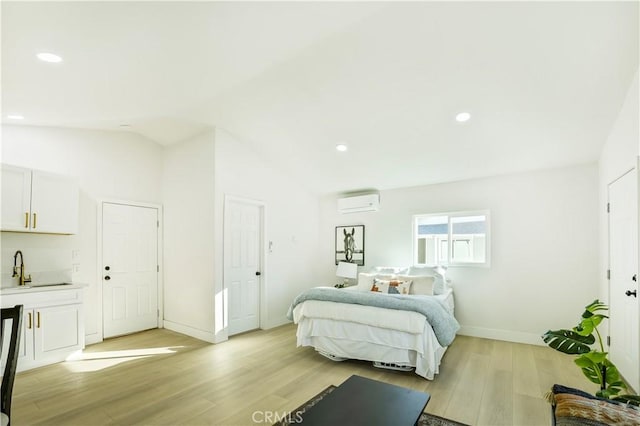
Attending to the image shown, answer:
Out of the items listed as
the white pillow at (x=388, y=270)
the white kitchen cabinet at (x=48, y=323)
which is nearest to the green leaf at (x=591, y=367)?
the white pillow at (x=388, y=270)

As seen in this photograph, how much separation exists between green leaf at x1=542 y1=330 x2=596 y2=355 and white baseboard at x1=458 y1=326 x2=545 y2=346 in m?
2.32

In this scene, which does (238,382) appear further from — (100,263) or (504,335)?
(504,335)

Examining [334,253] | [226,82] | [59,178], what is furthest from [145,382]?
[334,253]

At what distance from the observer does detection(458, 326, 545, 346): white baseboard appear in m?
4.24

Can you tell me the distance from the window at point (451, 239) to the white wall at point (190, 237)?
329 centimetres

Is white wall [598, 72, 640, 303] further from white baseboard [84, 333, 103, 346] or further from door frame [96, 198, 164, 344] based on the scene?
white baseboard [84, 333, 103, 346]

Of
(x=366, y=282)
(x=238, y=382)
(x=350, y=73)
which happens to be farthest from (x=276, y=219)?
(x=350, y=73)

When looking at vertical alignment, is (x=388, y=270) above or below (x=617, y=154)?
below

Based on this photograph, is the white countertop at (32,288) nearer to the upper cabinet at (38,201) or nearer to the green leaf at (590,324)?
the upper cabinet at (38,201)

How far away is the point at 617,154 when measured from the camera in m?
3.21

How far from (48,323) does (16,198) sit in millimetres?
1432

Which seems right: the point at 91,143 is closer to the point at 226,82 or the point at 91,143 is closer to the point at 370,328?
the point at 226,82

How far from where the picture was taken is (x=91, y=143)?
178 inches

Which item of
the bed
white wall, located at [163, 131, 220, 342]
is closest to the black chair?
the bed
